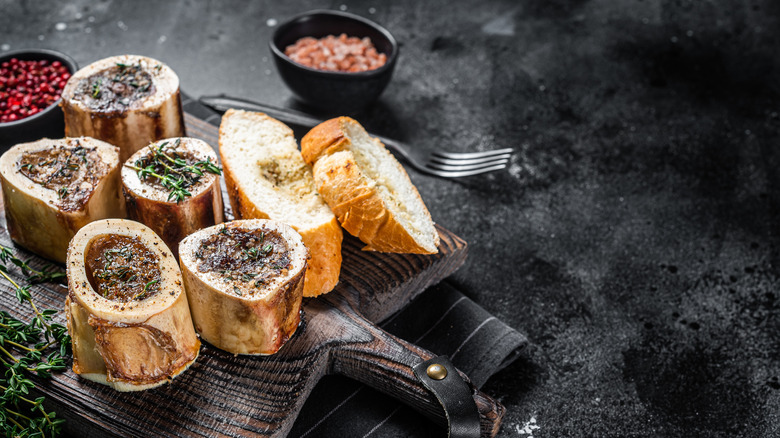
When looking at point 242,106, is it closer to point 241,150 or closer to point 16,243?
point 241,150

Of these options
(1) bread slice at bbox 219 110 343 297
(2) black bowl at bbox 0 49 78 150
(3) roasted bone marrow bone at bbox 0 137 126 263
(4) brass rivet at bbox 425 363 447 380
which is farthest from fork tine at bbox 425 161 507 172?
(2) black bowl at bbox 0 49 78 150

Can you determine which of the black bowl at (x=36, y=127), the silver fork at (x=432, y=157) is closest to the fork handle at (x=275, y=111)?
the silver fork at (x=432, y=157)

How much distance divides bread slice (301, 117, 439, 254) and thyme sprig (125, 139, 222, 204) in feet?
1.34

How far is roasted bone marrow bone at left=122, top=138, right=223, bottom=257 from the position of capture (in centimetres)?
243

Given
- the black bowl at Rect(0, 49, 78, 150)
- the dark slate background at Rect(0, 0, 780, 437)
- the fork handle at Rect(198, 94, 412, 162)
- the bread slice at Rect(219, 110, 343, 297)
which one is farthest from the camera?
the fork handle at Rect(198, 94, 412, 162)

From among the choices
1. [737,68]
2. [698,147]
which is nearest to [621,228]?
[698,147]

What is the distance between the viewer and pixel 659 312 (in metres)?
2.95

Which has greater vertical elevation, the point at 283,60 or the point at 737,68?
the point at 283,60

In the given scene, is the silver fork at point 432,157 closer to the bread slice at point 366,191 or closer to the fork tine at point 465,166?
the fork tine at point 465,166

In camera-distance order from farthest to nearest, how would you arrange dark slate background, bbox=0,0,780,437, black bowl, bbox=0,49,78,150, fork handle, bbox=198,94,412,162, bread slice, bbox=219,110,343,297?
fork handle, bbox=198,94,412,162
black bowl, bbox=0,49,78,150
dark slate background, bbox=0,0,780,437
bread slice, bbox=219,110,343,297

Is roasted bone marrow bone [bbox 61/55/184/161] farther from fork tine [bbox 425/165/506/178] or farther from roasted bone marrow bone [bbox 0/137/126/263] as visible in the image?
fork tine [bbox 425/165/506/178]

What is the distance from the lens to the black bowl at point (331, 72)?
3.50 m

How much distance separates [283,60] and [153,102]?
91 centimetres

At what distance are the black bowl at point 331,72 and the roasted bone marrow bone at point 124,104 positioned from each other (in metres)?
0.78
